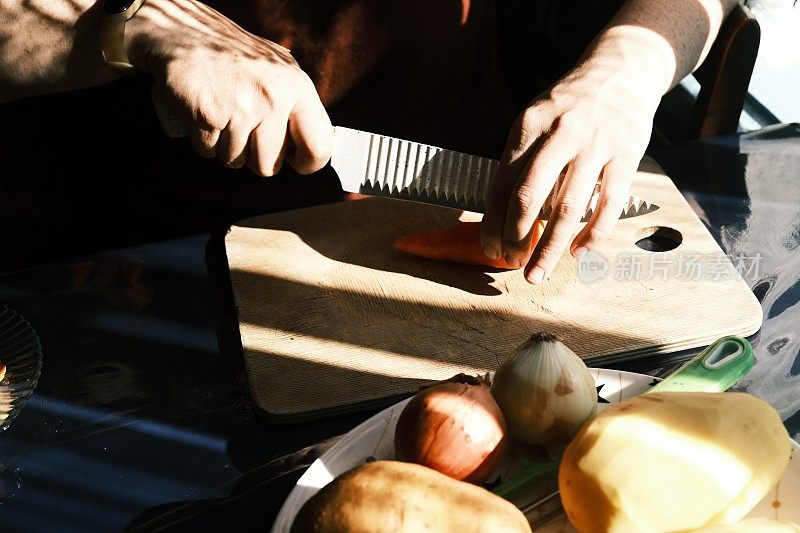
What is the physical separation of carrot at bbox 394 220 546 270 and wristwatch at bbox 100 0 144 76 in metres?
0.46

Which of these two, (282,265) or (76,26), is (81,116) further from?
(282,265)

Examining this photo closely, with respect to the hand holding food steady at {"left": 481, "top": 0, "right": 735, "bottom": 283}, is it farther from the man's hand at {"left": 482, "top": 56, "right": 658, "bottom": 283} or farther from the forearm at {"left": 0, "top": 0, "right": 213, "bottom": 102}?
the forearm at {"left": 0, "top": 0, "right": 213, "bottom": 102}

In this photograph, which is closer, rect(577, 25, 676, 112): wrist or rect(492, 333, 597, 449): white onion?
rect(492, 333, 597, 449): white onion

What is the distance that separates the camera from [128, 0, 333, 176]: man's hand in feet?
3.55

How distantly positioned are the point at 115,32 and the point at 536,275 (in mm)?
652

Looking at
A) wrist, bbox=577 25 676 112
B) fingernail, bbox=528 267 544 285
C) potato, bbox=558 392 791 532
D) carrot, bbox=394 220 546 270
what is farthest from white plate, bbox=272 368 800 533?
wrist, bbox=577 25 676 112

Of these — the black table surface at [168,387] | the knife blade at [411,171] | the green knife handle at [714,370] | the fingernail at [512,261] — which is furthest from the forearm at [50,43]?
the green knife handle at [714,370]

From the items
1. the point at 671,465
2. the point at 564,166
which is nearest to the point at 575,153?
the point at 564,166

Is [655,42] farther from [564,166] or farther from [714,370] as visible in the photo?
[714,370]

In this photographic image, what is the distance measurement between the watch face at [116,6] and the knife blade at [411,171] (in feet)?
1.07

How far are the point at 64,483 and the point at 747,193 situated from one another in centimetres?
110

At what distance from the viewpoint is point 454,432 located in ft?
2.40

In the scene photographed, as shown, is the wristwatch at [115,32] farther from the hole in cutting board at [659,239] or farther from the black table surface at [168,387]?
the hole in cutting board at [659,239]

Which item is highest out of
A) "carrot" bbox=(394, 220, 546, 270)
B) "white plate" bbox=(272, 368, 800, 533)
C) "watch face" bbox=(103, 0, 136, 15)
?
"watch face" bbox=(103, 0, 136, 15)
